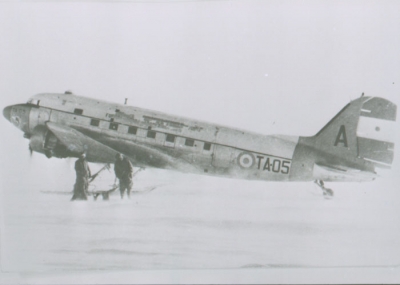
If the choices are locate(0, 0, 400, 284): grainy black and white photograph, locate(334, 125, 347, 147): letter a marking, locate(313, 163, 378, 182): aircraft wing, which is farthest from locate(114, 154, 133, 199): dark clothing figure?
locate(334, 125, 347, 147): letter a marking

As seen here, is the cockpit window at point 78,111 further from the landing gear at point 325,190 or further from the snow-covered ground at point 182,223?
the landing gear at point 325,190

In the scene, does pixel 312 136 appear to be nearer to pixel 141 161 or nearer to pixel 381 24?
Answer: pixel 381 24

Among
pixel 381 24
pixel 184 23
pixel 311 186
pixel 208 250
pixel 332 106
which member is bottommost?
pixel 208 250

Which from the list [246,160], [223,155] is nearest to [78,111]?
[223,155]

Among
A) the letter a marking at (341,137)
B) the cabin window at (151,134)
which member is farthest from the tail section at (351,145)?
the cabin window at (151,134)

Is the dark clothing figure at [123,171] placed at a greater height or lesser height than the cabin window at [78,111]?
lesser

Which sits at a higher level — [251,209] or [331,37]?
[331,37]

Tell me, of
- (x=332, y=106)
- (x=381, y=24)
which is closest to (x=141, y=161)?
(x=332, y=106)
